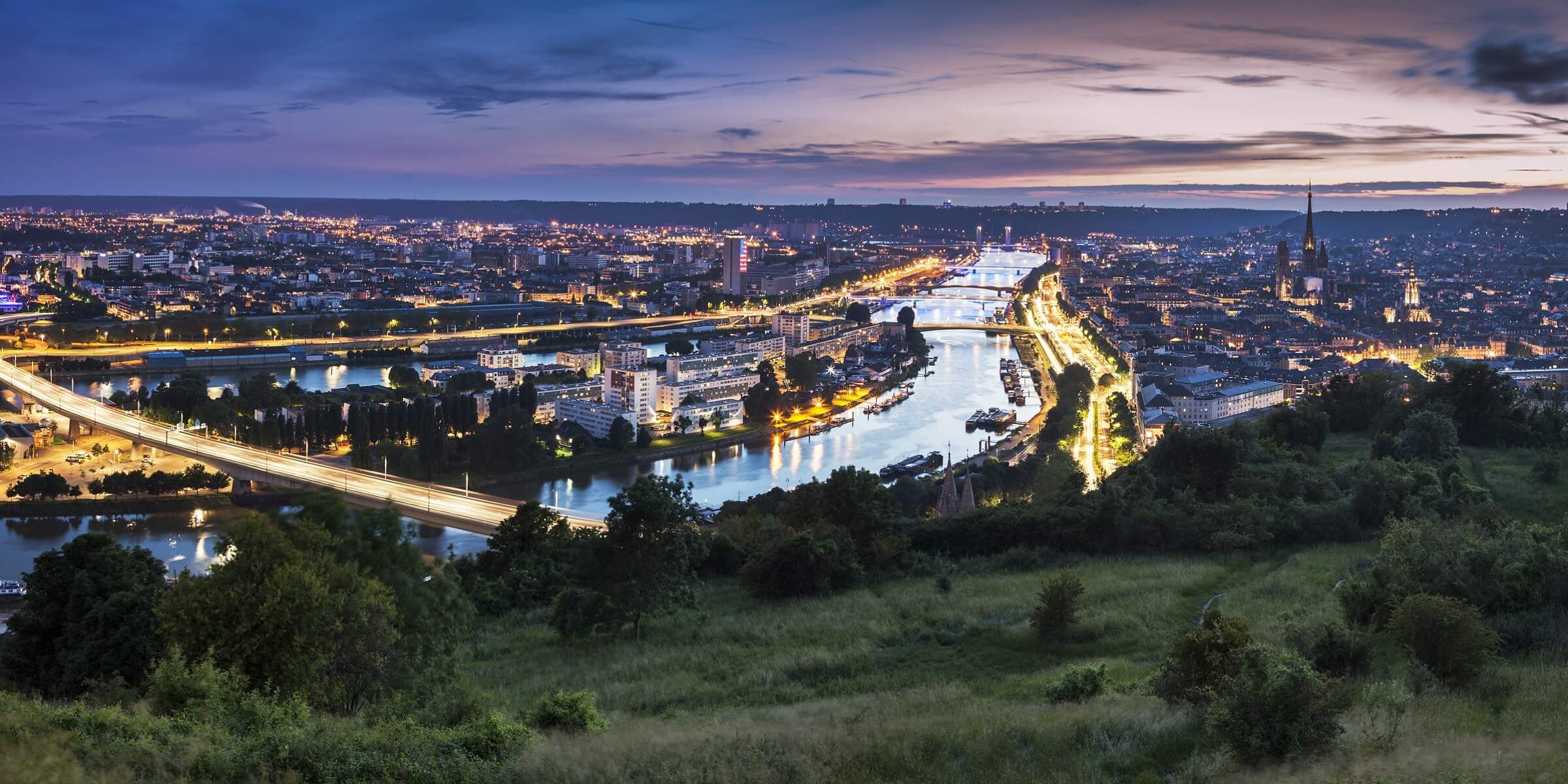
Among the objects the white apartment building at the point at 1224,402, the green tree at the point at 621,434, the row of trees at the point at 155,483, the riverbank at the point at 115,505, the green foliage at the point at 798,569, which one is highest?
the green foliage at the point at 798,569

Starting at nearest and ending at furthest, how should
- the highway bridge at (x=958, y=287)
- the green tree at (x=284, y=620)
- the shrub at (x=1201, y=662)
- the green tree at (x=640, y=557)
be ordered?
the shrub at (x=1201, y=662) → the green tree at (x=284, y=620) → the green tree at (x=640, y=557) → the highway bridge at (x=958, y=287)

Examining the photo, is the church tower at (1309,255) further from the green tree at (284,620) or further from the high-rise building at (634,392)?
the green tree at (284,620)

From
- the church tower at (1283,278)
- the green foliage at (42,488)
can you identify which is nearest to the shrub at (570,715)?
the green foliage at (42,488)

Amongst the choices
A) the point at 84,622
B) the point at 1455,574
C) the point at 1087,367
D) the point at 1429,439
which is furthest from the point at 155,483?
the point at 1087,367

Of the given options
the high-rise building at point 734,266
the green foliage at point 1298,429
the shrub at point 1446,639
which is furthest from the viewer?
the high-rise building at point 734,266

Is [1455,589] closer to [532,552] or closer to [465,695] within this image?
[465,695]

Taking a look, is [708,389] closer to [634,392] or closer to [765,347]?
[634,392]

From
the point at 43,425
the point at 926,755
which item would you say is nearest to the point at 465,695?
the point at 926,755
